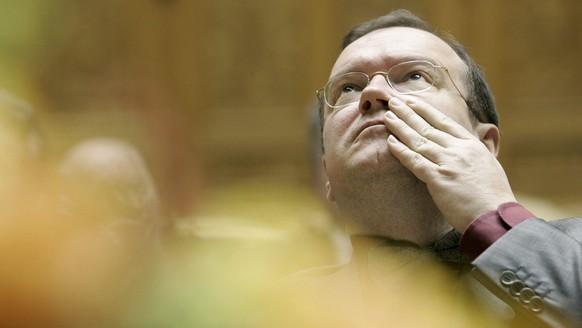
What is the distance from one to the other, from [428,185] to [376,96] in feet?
0.46

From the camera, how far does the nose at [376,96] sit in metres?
0.80

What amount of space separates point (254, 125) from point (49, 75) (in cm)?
205

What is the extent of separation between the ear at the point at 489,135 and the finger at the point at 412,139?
0.17 m

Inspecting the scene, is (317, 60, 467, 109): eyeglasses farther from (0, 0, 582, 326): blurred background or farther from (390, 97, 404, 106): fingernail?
(0, 0, 582, 326): blurred background

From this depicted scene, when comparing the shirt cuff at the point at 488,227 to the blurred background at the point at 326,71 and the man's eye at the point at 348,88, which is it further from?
the blurred background at the point at 326,71

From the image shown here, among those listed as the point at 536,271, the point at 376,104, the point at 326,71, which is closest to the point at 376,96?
the point at 376,104

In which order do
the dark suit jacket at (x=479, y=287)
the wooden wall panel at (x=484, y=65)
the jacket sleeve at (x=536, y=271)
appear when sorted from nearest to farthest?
the dark suit jacket at (x=479, y=287), the jacket sleeve at (x=536, y=271), the wooden wall panel at (x=484, y=65)

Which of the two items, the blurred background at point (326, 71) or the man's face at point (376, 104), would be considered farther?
the blurred background at point (326, 71)

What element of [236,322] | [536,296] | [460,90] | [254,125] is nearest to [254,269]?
[236,322]

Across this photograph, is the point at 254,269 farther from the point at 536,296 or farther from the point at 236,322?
the point at 536,296

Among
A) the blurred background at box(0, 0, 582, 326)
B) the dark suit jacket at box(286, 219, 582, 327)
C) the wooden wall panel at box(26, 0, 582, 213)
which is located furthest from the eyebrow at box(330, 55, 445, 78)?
the wooden wall panel at box(26, 0, 582, 213)

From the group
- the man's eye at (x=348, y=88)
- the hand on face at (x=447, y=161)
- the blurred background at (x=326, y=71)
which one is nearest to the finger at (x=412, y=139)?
the hand on face at (x=447, y=161)

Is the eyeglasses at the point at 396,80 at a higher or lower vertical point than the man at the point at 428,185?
higher

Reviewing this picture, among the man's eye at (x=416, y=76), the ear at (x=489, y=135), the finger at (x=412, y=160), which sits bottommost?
the ear at (x=489, y=135)
